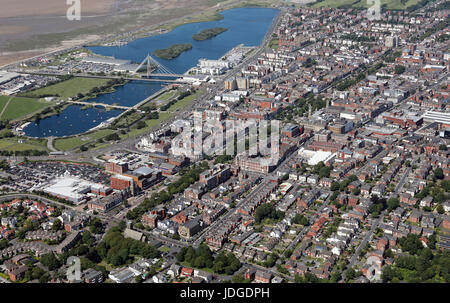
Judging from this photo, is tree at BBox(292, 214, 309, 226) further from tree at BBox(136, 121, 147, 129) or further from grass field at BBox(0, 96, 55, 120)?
grass field at BBox(0, 96, 55, 120)

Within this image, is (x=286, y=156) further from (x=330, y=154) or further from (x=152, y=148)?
(x=152, y=148)

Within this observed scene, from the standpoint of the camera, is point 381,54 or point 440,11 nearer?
point 381,54

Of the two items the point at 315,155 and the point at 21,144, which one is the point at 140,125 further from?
the point at 315,155

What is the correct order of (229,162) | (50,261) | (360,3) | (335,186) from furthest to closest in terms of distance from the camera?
(360,3), (229,162), (335,186), (50,261)

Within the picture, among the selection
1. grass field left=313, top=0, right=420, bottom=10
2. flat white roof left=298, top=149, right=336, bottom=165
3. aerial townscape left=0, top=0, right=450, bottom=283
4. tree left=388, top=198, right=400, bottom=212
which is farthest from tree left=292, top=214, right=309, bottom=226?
grass field left=313, top=0, right=420, bottom=10

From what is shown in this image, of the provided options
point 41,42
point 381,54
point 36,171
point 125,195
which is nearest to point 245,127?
point 125,195

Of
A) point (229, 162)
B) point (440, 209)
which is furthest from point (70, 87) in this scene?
point (440, 209)

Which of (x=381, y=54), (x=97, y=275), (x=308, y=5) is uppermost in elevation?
(x=308, y=5)

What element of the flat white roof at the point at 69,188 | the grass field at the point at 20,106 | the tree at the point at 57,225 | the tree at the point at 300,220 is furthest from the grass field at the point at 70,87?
the tree at the point at 300,220
